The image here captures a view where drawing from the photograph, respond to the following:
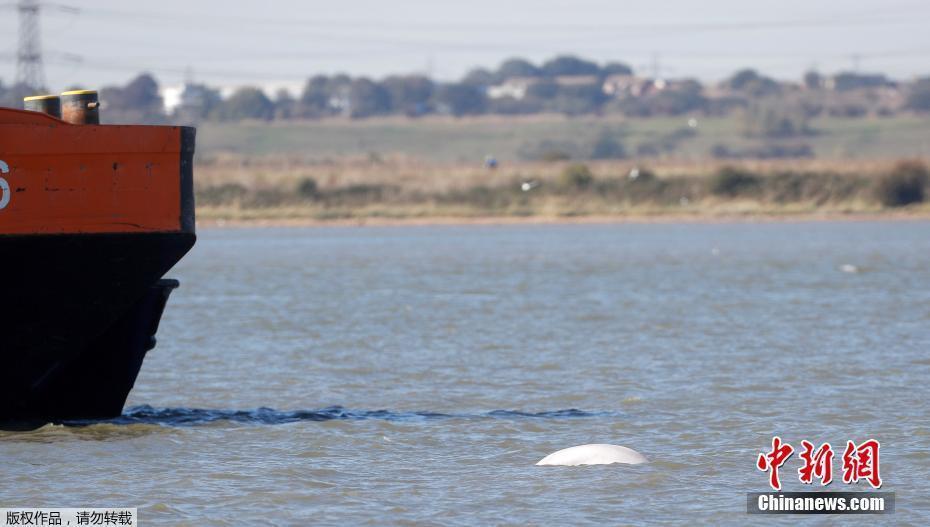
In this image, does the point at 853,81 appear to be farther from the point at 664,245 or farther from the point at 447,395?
the point at 447,395

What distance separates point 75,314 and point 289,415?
2486 mm

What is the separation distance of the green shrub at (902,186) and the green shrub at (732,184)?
5122 mm

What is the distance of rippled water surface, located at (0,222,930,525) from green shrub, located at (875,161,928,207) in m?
34.2

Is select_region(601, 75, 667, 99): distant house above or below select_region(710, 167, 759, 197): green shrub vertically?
above

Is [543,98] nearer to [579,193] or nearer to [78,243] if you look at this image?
[579,193]

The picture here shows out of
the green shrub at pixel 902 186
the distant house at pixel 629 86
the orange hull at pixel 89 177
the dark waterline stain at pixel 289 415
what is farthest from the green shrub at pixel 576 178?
the distant house at pixel 629 86

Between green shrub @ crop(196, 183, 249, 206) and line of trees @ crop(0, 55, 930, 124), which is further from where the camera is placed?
line of trees @ crop(0, 55, 930, 124)

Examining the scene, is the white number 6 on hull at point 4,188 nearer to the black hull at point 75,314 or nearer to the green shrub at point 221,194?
the black hull at point 75,314

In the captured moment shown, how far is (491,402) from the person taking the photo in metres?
13.9

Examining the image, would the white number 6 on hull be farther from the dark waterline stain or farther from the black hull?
the dark waterline stain

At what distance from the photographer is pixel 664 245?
47.2m

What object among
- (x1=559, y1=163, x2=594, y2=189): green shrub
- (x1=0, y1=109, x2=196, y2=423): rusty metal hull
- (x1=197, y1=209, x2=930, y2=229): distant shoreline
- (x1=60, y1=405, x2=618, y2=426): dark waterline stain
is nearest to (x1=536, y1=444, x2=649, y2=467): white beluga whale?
(x1=60, y1=405, x2=618, y2=426): dark waterline stain

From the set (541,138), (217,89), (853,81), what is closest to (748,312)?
(541,138)

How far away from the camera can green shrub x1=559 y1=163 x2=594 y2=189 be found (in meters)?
68.0
